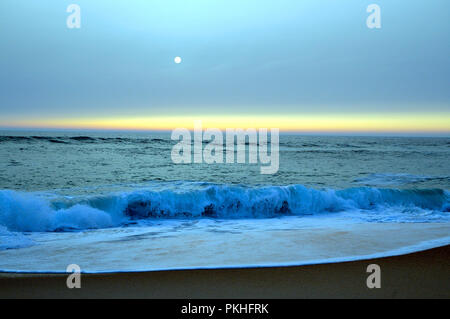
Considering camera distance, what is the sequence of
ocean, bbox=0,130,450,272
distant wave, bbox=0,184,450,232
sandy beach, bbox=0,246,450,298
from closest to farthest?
sandy beach, bbox=0,246,450,298
ocean, bbox=0,130,450,272
distant wave, bbox=0,184,450,232

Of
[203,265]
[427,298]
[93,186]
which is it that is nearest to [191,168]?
[93,186]

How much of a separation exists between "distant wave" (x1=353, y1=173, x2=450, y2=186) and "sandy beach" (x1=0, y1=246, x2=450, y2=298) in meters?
11.8

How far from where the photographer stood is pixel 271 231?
746 cm

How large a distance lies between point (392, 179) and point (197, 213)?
33.6 ft

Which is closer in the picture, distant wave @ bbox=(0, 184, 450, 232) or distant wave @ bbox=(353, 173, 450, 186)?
distant wave @ bbox=(0, 184, 450, 232)

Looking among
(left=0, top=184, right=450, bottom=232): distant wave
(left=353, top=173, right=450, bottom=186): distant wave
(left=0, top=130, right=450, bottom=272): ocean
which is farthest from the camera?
(left=353, top=173, right=450, bottom=186): distant wave

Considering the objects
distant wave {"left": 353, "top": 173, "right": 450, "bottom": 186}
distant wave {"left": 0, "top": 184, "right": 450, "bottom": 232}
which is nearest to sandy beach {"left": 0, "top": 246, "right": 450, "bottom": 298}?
distant wave {"left": 0, "top": 184, "right": 450, "bottom": 232}

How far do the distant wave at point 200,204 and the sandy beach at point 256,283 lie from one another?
4.52m

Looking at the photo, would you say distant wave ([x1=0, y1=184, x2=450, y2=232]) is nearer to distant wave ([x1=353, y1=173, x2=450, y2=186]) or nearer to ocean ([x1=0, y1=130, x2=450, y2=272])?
ocean ([x1=0, y1=130, x2=450, y2=272])

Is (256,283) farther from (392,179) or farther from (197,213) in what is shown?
(392,179)

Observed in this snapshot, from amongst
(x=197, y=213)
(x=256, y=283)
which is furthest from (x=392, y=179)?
(x=256, y=283)

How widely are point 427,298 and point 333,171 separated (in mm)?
16184

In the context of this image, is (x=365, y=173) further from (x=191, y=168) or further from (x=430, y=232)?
(x=430, y=232)

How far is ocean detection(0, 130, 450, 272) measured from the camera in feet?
17.1
